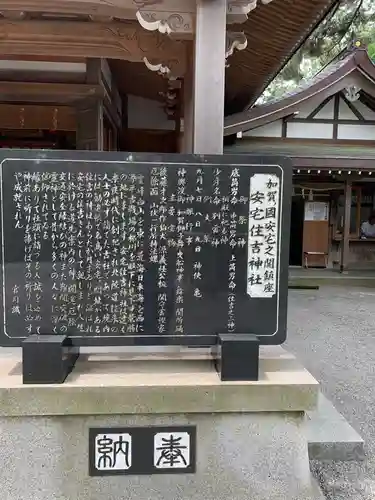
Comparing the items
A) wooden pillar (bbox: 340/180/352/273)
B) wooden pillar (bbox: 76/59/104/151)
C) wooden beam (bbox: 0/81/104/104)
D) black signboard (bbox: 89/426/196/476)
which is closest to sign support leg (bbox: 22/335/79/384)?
black signboard (bbox: 89/426/196/476)

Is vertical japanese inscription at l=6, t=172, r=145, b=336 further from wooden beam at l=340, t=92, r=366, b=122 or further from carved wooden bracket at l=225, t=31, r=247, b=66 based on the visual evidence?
wooden beam at l=340, t=92, r=366, b=122

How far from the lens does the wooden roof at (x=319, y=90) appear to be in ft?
30.7

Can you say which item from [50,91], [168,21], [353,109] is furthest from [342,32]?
[168,21]

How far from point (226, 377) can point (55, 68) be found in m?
4.63

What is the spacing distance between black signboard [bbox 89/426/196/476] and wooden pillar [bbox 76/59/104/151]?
4.05 meters

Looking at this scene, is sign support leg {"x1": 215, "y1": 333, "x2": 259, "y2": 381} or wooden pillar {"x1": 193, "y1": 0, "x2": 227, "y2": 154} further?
wooden pillar {"x1": 193, "y1": 0, "x2": 227, "y2": 154}

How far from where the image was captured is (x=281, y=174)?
2.47 meters

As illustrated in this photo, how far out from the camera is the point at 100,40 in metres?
4.09

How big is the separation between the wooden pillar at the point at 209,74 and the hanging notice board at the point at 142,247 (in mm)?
515

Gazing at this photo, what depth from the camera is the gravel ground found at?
2.73 metres

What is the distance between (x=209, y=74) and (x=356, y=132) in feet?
26.8

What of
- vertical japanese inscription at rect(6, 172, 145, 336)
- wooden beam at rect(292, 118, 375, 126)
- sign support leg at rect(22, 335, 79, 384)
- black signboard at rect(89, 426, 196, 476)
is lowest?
black signboard at rect(89, 426, 196, 476)

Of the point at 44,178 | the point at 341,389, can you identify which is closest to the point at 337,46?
the point at 341,389

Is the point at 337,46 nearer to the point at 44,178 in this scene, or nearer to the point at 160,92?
the point at 160,92
